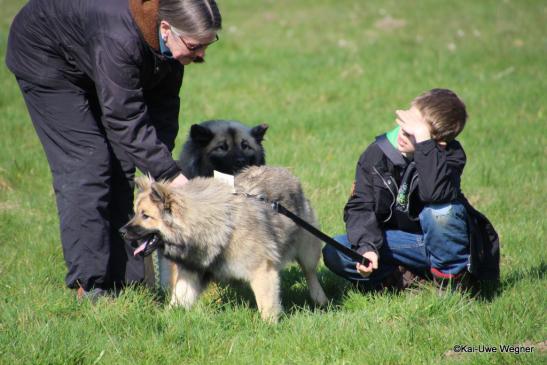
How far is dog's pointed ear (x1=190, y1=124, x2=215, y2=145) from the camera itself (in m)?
5.82

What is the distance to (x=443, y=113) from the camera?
4125mm

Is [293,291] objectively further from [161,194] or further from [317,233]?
[161,194]

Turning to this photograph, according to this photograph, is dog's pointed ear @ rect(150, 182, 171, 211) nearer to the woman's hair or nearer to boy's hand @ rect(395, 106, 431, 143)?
the woman's hair

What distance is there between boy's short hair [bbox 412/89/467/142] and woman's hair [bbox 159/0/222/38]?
4.67 ft

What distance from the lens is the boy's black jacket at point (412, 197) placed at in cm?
410

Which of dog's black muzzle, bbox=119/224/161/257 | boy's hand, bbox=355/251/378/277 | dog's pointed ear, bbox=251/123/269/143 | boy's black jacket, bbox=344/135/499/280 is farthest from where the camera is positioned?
dog's pointed ear, bbox=251/123/269/143

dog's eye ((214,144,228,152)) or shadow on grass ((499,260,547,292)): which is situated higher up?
dog's eye ((214,144,228,152))

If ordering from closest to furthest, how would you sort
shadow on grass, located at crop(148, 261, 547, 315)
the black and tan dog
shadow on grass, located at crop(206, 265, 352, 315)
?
shadow on grass, located at crop(148, 261, 547, 315) < shadow on grass, located at crop(206, 265, 352, 315) < the black and tan dog

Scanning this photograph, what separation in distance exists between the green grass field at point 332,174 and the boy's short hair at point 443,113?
103 cm

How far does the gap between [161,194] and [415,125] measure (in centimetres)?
162

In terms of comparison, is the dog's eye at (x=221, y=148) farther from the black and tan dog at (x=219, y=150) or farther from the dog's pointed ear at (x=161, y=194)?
the dog's pointed ear at (x=161, y=194)

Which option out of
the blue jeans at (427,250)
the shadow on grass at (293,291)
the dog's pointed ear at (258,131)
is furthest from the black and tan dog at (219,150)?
the blue jeans at (427,250)

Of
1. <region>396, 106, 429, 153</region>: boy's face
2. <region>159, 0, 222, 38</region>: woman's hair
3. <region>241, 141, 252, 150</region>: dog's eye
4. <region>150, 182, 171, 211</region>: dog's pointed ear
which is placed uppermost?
<region>159, 0, 222, 38</region>: woman's hair

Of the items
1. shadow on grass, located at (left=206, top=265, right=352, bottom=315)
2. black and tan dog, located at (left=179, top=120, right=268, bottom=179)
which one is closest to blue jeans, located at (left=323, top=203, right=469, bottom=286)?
shadow on grass, located at (left=206, top=265, right=352, bottom=315)
